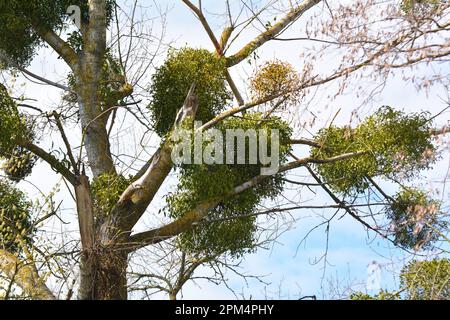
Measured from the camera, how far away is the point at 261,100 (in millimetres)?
11289

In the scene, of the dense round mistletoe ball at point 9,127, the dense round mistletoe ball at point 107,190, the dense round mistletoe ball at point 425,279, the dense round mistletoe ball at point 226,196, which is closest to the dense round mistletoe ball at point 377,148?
the dense round mistletoe ball at point 226,196

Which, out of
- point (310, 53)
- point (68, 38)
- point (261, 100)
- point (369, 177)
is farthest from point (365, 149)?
point (68, 38)

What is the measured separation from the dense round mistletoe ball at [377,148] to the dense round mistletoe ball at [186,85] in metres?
1.62

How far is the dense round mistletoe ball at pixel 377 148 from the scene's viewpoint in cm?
1134

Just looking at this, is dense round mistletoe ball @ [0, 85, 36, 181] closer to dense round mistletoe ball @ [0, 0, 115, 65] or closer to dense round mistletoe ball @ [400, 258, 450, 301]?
dense round mistletoe ball @ [0, 0, 115, 65]

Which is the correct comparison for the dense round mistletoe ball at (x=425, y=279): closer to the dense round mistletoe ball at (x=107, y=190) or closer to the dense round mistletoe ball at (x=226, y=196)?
the dense round mistletoe ball at (x=226, y=196)

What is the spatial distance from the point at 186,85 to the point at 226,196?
1.77m

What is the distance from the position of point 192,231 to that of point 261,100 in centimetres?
204

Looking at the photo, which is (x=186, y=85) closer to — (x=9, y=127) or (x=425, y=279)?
(x=9, y=127)

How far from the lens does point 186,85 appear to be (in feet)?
39.0

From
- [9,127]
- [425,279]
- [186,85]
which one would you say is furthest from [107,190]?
[425,279]

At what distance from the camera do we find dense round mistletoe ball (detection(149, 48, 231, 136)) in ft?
39.1
